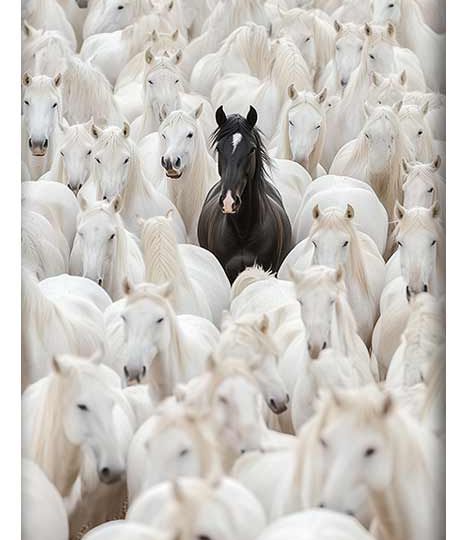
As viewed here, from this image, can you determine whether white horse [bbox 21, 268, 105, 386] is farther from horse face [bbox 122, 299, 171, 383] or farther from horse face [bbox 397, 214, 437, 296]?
horse face [bbox 397, 214, 437, 296]

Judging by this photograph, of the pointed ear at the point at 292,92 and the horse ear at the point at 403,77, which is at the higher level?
the horse ear at the point at 403,77

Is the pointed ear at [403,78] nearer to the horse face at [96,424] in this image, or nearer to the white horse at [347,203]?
the white horse at [347,203]

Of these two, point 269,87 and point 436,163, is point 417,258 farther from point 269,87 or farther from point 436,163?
point 269,87

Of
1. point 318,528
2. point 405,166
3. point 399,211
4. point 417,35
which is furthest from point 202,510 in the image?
point 417,35

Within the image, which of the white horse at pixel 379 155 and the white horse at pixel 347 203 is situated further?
the white horse at pixel 379 155

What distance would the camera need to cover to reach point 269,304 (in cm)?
250

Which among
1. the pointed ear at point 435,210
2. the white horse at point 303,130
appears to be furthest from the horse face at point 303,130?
the pointed ear at point 435,210

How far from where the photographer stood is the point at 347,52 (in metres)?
3.12

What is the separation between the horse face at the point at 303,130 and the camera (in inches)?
117

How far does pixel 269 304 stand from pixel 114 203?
0.47 m

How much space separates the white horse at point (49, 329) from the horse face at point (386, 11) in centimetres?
97

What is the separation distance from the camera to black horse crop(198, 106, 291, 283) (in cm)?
275

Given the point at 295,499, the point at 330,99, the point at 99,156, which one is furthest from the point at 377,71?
the point at 295,499
